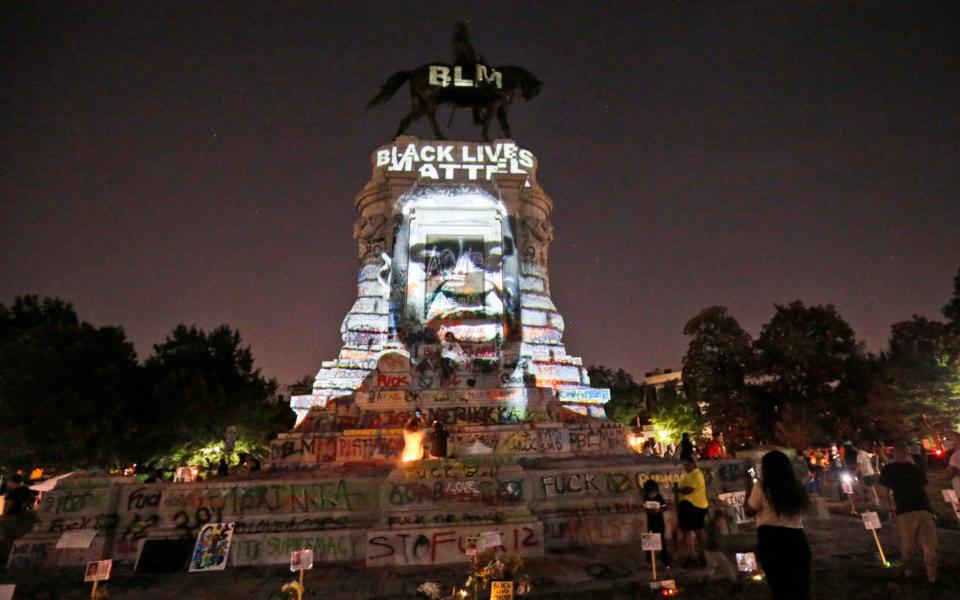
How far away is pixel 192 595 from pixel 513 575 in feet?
18.4

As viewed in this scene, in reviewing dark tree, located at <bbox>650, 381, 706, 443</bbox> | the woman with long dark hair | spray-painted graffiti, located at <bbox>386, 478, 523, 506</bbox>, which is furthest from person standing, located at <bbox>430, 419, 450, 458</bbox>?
dark tree, located at <bbox>650, 381, 706, 443</bbox>

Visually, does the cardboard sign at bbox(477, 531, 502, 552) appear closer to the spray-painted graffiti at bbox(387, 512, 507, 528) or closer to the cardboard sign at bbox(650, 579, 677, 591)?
the cardboard sign at bbox(650, 579, 677, 591)

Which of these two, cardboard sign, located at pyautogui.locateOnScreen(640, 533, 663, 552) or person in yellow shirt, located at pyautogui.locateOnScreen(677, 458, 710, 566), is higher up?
person in yellow shirt, located at pyautogui.locateOnScreen(677, 458, 710, 566)

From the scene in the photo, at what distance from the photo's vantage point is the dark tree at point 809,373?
35094 millimetres

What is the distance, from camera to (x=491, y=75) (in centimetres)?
3008

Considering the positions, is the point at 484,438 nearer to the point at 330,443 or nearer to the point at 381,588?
the point at 330,443

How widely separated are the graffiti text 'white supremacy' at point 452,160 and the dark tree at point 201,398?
17.4 m

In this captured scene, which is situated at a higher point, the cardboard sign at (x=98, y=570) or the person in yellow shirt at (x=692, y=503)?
the person in yellow shirt at (x=692, y=503)

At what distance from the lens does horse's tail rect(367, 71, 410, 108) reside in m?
29.9

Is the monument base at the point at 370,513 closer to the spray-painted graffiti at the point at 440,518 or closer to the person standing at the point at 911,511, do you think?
the spray-painted graffiti at the point at 440,518

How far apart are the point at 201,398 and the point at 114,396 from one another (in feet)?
13.8

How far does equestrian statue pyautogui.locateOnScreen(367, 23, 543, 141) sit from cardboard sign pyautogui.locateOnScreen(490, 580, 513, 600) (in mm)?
26012

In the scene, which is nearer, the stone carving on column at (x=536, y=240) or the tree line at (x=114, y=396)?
the tree line at (x=114, y=396)

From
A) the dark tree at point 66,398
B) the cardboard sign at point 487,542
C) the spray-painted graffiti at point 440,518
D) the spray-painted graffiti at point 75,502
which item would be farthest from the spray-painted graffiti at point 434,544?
the dark tree at point 66,398
